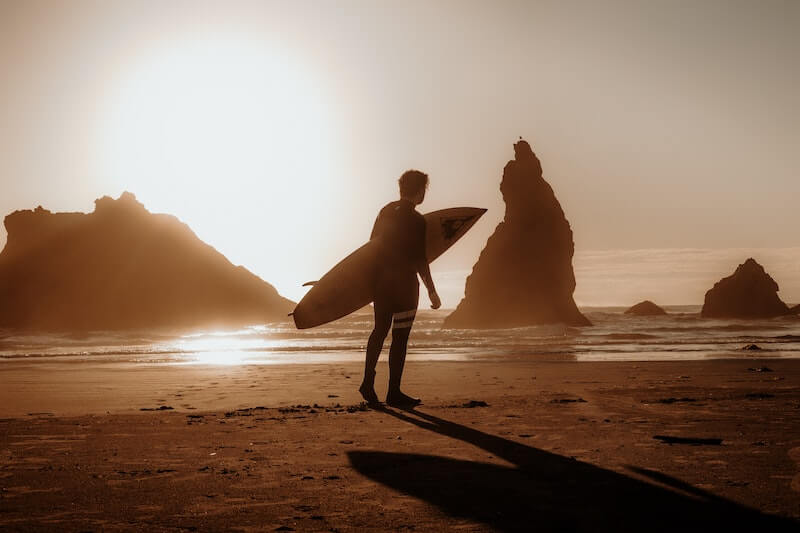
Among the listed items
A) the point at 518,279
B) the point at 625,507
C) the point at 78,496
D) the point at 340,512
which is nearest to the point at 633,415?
the point at 625,507

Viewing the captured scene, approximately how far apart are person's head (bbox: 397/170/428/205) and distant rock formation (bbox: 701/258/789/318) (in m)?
65.9

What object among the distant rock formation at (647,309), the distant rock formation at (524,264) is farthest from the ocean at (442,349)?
the distant rock formation at (647,309)

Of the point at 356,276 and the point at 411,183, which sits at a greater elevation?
the point at 411,183

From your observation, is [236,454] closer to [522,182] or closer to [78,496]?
[78,496]

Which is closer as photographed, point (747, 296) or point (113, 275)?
point (747, 296)

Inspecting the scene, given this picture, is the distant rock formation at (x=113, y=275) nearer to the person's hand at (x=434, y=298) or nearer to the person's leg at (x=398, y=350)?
the person's leg at (x=398, y=350)

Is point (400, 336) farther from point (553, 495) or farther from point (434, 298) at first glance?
point (553, 495)

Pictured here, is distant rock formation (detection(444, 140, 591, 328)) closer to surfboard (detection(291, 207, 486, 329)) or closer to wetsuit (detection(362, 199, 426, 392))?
surfboard (detection(291, 207, 486, 329))

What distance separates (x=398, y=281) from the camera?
288 inches

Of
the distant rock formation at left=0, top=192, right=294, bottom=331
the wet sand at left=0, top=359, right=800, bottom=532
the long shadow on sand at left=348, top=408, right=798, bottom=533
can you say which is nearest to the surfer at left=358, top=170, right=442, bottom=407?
the wet sand at left=0, top=359, right=800, bottom=532

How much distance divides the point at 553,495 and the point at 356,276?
17.0 feet

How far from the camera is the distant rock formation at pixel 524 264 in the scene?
59.0 m

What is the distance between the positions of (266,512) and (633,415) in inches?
161

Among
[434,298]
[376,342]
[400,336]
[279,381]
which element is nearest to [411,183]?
[434,298]
